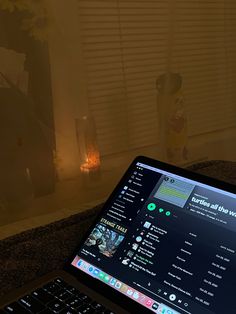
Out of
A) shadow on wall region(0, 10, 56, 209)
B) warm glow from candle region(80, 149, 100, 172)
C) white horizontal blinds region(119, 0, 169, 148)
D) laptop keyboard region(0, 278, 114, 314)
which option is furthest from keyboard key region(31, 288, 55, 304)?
white horizontal blinds region(119, 0, 169, 148)

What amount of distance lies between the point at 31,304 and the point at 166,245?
218 mm

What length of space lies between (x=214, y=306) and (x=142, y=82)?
0.80 metres

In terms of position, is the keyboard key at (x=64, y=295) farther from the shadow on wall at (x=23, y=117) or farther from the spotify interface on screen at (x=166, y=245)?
the shadow on wall at (x=23, y=117)

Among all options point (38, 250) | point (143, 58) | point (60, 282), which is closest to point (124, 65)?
point (143, 58)

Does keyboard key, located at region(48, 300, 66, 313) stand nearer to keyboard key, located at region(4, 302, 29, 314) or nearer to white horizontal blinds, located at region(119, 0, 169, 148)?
keyboard key, located at region(4, 302, 29, 314)

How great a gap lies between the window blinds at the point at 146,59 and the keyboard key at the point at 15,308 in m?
0.62

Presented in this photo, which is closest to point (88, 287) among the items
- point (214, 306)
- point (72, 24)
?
point (214, 306)

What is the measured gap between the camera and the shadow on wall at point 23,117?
39.8 inches

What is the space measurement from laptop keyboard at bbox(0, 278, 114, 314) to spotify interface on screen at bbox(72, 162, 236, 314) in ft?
0.16

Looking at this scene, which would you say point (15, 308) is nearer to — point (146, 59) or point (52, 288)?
point (52, 288)

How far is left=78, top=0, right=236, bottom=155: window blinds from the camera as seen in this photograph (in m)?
1.20

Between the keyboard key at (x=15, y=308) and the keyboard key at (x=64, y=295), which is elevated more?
the keyboard key at (x=64, y=295)

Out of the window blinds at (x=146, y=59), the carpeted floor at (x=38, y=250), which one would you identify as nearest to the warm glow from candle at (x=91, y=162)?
the window blinds at (x=146, y=59)

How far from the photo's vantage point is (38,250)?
885 mm
